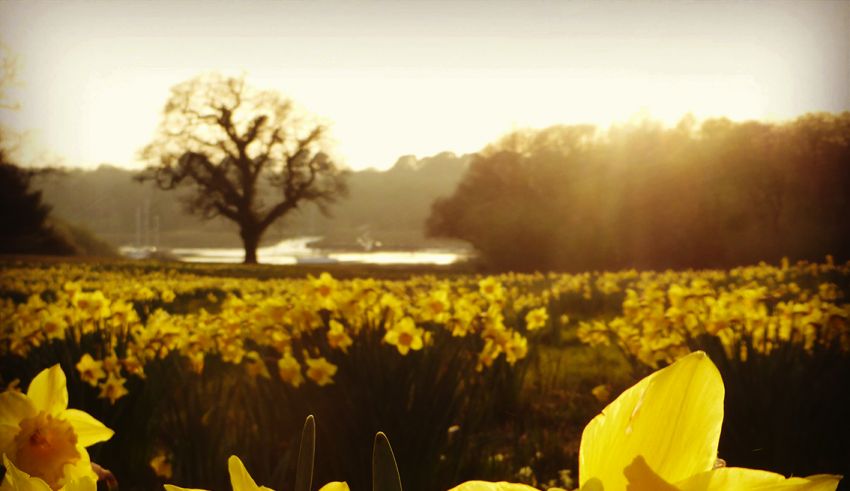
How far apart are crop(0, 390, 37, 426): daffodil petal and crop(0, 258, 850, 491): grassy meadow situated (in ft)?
2.22

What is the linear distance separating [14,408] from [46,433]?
2 centimetres

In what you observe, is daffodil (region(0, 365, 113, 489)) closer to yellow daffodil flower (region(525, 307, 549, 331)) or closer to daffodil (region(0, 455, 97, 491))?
daffodil (region(0, 455, 97, 491))

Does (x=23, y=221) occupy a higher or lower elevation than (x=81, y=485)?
higher

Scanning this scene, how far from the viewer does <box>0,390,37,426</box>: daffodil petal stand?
33 cm

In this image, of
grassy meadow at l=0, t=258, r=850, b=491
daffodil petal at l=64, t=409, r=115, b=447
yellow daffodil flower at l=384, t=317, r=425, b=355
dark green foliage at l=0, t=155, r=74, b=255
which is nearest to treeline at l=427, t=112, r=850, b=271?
grassy meadow at l=0, t=258, r=850, b=491

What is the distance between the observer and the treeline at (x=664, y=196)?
1858 millimetres

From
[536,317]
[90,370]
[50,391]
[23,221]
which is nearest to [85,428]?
[50,391]

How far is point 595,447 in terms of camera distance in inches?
6.0

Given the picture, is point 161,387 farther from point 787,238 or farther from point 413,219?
point 787,238

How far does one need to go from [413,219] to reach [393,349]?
0.77 m

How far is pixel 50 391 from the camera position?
352 millimetres

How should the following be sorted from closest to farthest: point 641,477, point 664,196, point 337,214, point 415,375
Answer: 1. point 641,477
2. point 415,375
3. point 664,196
4. point 337,214

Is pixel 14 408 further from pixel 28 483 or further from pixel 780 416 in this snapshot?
pixel 780 416

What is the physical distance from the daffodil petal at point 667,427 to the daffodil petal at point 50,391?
0.95ft
